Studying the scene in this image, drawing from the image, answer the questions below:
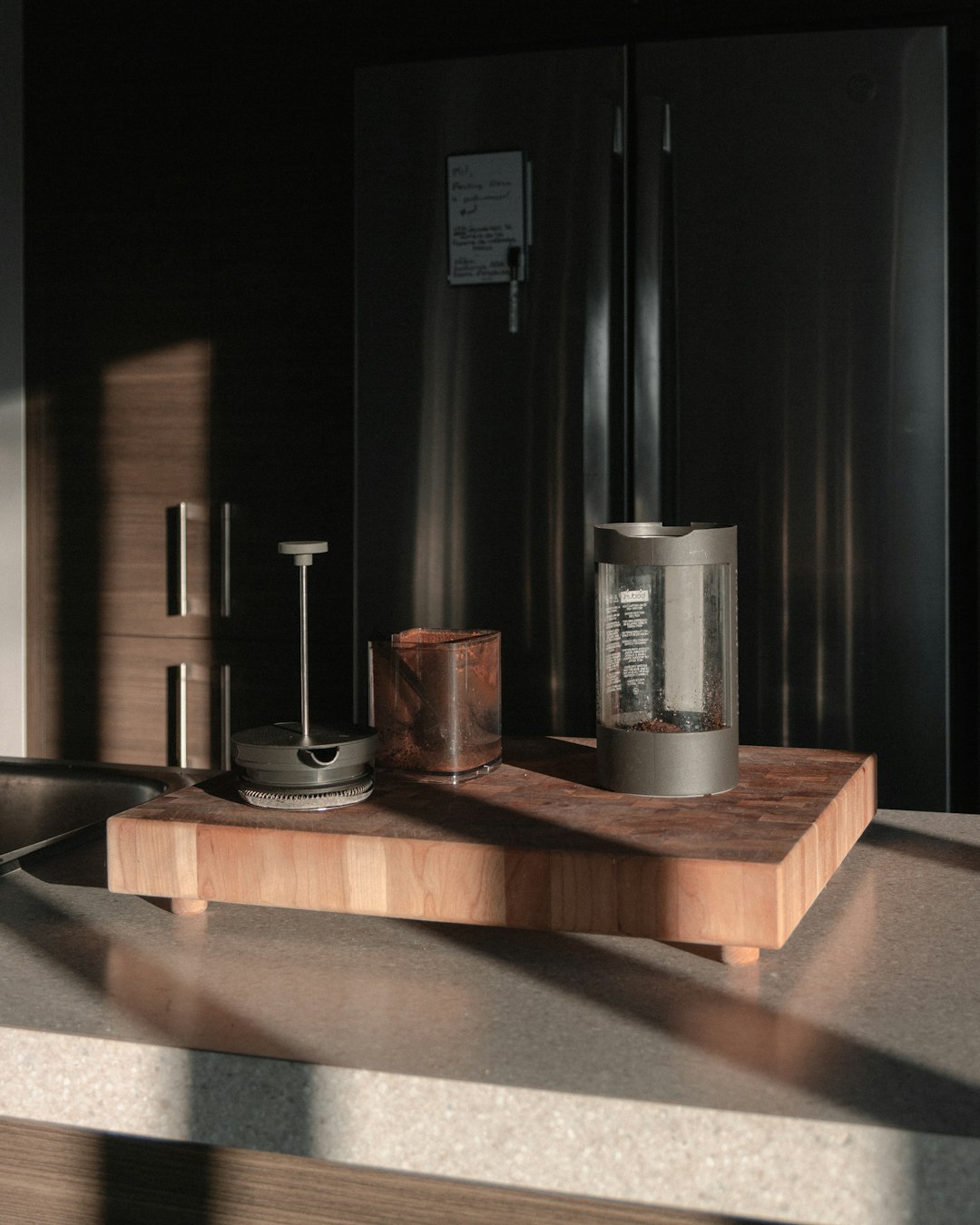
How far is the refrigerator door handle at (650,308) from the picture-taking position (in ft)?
6.85

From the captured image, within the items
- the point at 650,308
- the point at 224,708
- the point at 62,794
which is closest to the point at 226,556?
the point at 224,708

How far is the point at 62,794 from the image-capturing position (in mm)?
1498

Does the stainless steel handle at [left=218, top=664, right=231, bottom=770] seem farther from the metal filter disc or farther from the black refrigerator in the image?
the metal filter disc

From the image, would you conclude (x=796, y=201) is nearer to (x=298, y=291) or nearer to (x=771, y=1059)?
(x=298, y=291)

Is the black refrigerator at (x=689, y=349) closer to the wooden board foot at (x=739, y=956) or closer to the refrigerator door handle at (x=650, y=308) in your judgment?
the refrigerator door handle at (x=650, y=308)

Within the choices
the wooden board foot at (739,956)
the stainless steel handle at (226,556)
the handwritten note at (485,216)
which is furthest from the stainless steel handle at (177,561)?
the wooden board foot at (739,956)

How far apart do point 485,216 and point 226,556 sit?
35.8 inches

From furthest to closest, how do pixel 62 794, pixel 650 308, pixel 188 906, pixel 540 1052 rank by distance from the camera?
pixel 650 308 < pixel 62 794 < pixel 188 906 < pixel 540 1052

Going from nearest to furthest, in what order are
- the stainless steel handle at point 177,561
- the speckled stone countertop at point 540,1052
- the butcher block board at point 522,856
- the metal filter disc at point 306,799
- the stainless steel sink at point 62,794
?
the speckled stone countertop at point 540,1052 → the butcher block board at point 522,856 → the metal filter disc at point 306,799 → the stainless steel sink at point 62,794 → the stainless steel handle at point 177,561

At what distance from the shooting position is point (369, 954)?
87 centimetres

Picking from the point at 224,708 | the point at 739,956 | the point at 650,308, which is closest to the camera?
the point at 739,956

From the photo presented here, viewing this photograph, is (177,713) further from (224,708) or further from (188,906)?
(188,906)

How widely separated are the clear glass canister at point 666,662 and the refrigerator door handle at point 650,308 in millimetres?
1100

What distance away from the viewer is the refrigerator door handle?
2.09 meters
